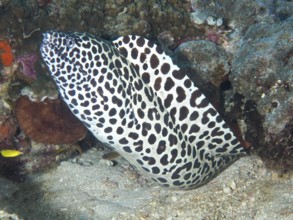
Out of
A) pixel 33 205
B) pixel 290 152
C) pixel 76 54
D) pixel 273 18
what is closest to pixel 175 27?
pixel 273 18

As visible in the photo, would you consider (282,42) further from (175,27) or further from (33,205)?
(33,205)

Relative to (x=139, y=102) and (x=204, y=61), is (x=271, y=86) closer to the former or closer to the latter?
(x=204, y=61)

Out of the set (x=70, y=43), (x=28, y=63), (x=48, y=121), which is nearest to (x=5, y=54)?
(x=28, y=63)

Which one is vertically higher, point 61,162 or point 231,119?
point 231,119

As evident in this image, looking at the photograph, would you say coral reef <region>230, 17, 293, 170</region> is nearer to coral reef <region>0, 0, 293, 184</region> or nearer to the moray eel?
coral reef <region>0, 0, 293, 184</region>

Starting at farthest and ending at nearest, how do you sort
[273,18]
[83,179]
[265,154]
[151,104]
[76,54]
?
[273,18] → [83,179] → [265,154] → [151,104] → [76,54]

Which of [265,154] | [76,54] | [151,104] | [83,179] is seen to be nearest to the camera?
[76,54]

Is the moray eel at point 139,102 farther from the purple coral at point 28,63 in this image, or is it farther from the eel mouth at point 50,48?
the purple coral at point 28,63
